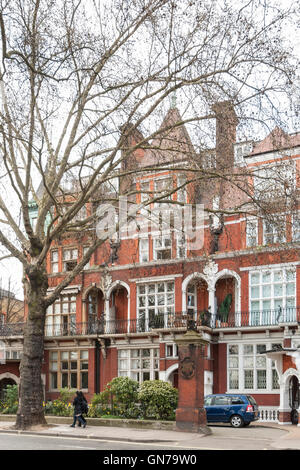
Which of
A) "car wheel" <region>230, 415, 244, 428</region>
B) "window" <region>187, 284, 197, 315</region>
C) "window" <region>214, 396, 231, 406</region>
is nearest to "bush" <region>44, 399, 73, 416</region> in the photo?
"window" <region>214, 396, 231, 406</region>

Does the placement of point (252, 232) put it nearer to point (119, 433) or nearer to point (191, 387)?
point (191, 387)

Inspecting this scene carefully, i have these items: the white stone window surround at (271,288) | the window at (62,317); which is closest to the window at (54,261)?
the window at (62,317)

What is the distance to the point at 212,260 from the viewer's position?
3684cm

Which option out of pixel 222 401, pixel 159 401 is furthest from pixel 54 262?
pixel 159 401

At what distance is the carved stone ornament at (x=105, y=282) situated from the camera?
133ft

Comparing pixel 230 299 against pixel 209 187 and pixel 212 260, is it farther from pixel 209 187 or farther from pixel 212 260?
pixel 209 187

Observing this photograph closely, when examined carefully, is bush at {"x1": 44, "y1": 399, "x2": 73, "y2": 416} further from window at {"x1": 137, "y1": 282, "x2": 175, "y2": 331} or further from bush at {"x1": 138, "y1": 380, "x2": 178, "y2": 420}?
window at {"x1": 137, "y1": 282, "x2": 175, "y2": 331}

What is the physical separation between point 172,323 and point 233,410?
8558 millimetres

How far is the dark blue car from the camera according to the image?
28.1 m

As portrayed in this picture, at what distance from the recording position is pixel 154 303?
1531 inches
